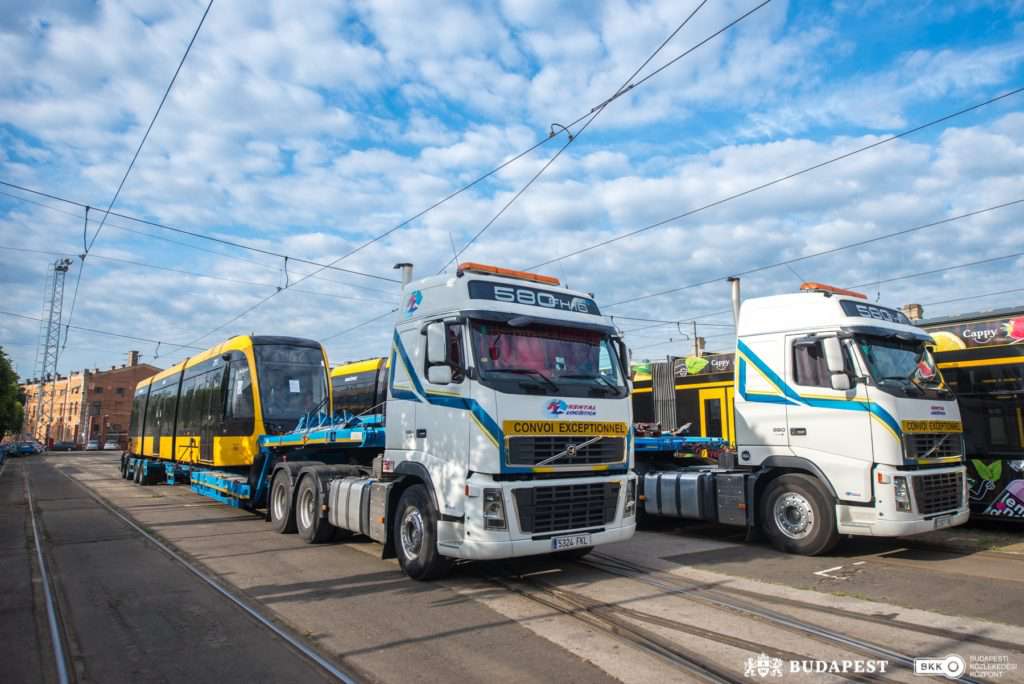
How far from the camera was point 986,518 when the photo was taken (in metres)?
10.6

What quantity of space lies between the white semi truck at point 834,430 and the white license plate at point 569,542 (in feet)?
12.2

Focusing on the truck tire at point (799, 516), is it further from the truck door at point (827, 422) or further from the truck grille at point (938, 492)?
the truck grille at point (938, 492)

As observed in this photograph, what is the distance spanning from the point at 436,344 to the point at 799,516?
5.70m

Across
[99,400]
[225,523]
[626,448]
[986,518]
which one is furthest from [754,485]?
[99,400]

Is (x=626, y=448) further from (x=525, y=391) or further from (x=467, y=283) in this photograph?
(x=467, y=283)

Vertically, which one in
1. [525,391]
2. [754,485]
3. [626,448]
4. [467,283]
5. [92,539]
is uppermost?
[467,283]

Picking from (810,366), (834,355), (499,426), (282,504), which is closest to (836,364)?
(834,355)

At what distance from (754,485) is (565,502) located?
4033mm

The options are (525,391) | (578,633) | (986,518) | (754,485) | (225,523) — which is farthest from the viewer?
(225,523)

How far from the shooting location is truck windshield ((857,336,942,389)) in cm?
892

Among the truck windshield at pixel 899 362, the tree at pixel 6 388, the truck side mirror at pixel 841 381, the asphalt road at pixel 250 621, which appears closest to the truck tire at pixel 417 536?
the asphalt road at pixel 250 621

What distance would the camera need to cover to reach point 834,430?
355 inches

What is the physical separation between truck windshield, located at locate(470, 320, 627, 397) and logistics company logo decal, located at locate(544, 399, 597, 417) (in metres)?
0.12

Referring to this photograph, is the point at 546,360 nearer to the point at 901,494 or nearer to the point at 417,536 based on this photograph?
the point at 417,536
